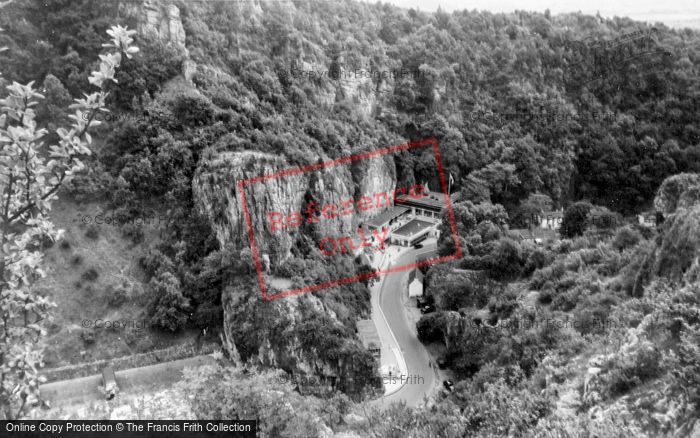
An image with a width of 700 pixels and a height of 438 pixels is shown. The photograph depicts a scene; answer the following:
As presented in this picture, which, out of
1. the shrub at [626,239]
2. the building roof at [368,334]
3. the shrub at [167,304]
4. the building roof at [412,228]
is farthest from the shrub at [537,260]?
the shrub at [167,304]

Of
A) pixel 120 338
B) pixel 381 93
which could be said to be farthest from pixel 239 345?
pixel 381 93

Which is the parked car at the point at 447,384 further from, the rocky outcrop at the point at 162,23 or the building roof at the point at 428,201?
the rocky outcrop at the point at 162,23

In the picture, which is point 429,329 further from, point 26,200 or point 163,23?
point 163,23

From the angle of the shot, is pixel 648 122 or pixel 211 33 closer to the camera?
pixel 211 33

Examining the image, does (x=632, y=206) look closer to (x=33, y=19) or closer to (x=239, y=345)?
(x=239, y=345)

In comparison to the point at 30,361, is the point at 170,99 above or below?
below

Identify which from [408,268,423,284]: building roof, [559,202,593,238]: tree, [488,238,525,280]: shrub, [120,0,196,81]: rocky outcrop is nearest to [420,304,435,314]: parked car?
[408,268,423,284]: building roof
